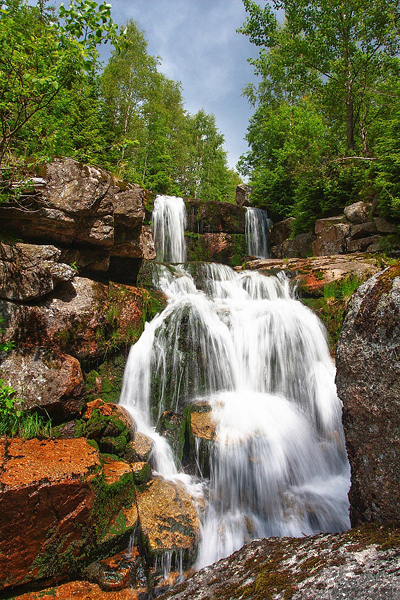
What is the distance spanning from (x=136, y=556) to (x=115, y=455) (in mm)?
1312

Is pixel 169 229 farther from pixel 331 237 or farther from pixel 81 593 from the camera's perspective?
pixel 81 593

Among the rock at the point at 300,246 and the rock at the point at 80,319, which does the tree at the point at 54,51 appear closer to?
the rock at the point at 80,319

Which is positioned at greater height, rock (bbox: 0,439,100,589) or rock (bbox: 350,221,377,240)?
rock (bbox: 350,221,377,240)

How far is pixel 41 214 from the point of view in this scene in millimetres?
5969

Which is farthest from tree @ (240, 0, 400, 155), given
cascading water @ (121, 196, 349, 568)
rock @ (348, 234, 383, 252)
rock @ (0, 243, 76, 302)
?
rock @ (0, 243, 76, 302)

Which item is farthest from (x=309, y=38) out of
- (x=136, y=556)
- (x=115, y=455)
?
(x=136, y=556)

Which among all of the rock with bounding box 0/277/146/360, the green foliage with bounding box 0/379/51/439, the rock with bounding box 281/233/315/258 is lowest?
the green foliage with bounding box 0/379/51/439

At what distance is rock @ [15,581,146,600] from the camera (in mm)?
3074

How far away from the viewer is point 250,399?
604cm

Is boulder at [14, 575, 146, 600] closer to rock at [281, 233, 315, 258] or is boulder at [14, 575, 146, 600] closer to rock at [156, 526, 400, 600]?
rock at [156, 526, 400, 600]

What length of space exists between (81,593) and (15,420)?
2195mm

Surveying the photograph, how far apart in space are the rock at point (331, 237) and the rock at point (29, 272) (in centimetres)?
910

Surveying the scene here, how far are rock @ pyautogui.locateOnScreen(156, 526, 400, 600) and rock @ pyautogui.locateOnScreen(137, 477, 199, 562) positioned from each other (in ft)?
4.93

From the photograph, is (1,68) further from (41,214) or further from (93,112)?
(93,112)
